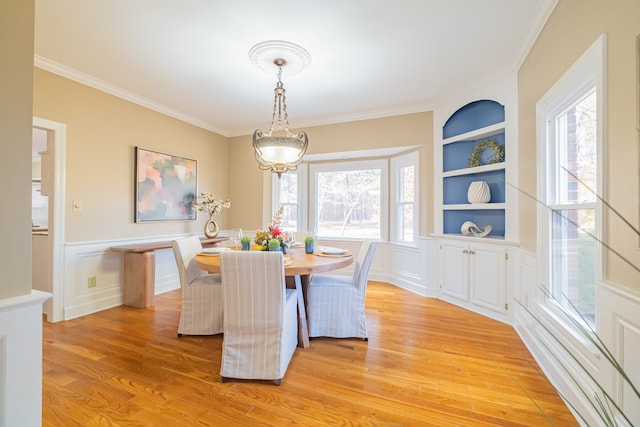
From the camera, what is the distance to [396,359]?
7.73 ft

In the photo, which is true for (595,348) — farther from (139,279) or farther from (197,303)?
(139,279)

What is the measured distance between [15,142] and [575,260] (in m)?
2.98

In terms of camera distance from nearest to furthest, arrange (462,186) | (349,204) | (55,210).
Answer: (55,210), (462,186), (349,204)

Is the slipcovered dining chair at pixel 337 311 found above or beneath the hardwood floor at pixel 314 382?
above

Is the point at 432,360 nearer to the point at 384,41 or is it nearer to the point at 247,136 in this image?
the point at 384,41

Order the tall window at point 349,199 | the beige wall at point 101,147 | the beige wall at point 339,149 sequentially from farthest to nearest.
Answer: the tall window at point 349,199, the beige wall at point 339,149, the beige wall at point 101,147

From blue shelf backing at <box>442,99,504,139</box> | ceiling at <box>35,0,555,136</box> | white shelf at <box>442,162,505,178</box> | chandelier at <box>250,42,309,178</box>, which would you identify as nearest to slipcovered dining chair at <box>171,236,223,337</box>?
chandelier at <box>250,42,309,178</box>

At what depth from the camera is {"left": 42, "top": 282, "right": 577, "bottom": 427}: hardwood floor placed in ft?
5.61

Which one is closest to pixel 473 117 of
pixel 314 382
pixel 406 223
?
pixel 406 223

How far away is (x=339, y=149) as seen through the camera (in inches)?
184

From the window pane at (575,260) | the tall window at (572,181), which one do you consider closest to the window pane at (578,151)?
the tall window at (572,181)

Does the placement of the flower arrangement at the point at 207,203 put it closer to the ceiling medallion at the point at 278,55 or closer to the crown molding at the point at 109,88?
the crown molding at the point at 109,88

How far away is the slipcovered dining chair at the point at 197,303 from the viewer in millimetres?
2742

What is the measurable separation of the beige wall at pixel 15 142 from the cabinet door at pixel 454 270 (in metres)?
3.74
